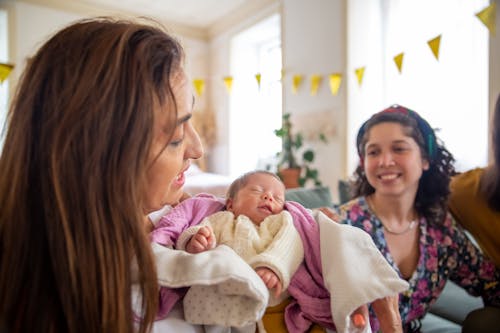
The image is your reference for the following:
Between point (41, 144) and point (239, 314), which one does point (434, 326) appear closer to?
point (239, 314)

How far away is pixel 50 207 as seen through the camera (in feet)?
1.79

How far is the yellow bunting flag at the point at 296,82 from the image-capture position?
425cm

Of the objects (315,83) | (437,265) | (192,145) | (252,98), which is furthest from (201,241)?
(252,98)

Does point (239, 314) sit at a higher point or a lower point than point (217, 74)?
lower

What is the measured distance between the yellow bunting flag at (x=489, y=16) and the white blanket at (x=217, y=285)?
2829 millimetres

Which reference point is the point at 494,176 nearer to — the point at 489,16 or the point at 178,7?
the point at 489,16

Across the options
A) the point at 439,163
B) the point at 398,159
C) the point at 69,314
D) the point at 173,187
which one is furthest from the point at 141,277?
the point at 439,163

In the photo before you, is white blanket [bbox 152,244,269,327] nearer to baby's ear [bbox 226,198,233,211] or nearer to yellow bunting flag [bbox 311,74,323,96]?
baby's ear [bbox 226,198,233,211]

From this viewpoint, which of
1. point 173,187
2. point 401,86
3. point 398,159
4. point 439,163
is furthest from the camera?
point 401,86

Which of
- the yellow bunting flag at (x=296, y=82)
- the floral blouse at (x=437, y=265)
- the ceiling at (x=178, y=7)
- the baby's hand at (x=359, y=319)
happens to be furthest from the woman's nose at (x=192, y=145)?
the ceiling at (x=178, y=7)

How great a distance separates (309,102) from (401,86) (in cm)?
114

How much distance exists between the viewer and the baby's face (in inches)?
39.7

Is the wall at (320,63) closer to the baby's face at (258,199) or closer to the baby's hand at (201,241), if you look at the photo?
the baby's face at (258,199)

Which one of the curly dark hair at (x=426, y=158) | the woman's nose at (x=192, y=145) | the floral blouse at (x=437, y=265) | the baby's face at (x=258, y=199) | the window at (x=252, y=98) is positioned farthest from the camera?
the window at (x=252, y=98)
